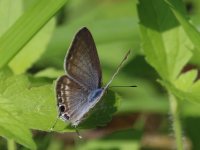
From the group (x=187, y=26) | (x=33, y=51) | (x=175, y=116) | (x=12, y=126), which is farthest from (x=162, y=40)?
(x=12, y=126)

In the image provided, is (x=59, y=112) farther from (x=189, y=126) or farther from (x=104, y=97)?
(x=189, y=126)

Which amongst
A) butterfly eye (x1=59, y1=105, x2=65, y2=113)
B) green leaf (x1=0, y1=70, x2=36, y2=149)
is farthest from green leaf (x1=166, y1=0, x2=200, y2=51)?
green leaf (x1=0, y1=70, x2=36, y2=149)

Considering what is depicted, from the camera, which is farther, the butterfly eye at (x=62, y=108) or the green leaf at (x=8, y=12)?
the green leaf at (x=8, y=12)

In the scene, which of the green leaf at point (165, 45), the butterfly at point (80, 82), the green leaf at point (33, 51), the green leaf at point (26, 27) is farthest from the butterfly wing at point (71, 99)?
the green leaf at point (33, 51)

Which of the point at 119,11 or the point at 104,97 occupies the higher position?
the point at 119,11

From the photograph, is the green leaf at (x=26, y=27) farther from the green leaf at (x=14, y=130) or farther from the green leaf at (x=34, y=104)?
the green leaf at (x=14, y=130)

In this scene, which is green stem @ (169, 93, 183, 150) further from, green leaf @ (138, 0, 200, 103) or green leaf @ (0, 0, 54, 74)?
green leaf @ (0, 0, 54, 74)

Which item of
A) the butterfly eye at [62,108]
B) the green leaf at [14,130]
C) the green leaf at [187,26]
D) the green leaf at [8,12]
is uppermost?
the green leaf at [8,12]

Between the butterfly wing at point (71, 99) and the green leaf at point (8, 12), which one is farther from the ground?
the green leaf at point (8, 12)

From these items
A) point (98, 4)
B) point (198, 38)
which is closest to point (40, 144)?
point (198, 38)
